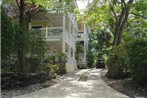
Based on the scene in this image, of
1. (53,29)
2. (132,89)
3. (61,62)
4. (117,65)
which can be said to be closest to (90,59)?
(53,29)

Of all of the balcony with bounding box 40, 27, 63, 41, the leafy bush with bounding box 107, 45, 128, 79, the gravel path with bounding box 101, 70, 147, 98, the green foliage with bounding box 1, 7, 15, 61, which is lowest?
the gravel path with bounding box 101, 70, 147, 98

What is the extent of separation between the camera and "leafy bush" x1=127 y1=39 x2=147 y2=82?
44.3 feet

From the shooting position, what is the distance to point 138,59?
13672mm

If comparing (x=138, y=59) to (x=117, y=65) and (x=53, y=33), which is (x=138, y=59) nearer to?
(x=117, y=65)

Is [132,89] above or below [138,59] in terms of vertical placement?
below

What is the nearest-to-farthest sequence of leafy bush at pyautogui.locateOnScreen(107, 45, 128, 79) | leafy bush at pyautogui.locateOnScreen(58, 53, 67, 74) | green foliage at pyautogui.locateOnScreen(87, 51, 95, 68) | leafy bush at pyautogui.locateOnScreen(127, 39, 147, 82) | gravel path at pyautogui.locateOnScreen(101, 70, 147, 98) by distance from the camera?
gravel path at pyautogui.locateOnScreen(101, 70, 147, 98)
leafy bush at pyautogui.locateOnScreen(127, 39, 147, 82)
leafy bush at pyautogui.locateOnScreen(107, 45, 128, 79)
leafy bush at pyautogui.locateOnScreen(58, 53, 67, 74)
green foliage at pyautogui.locateOnScreen(87, 51, 95, 68)

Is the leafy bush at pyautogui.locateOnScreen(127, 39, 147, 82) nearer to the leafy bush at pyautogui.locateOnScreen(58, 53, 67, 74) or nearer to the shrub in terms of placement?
the shrub

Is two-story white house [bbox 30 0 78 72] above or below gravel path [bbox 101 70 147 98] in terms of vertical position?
above

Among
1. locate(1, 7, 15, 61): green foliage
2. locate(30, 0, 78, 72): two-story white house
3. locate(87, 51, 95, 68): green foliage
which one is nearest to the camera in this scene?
locate(1, 7, 15, 61): green foliage

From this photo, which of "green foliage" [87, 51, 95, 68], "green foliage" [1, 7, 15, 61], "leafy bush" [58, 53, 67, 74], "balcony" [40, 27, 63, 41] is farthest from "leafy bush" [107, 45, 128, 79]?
"green foliage" [87, 51, 95, 68]

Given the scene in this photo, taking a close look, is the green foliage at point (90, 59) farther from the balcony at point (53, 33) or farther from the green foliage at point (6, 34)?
the green foliage at point (6, 34)

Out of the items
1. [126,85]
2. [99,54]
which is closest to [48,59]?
[126,85]

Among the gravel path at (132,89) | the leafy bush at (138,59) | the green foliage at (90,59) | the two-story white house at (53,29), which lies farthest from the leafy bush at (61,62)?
the green foliage at (90,59)

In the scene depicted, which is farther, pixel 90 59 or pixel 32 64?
pixel 90 59
